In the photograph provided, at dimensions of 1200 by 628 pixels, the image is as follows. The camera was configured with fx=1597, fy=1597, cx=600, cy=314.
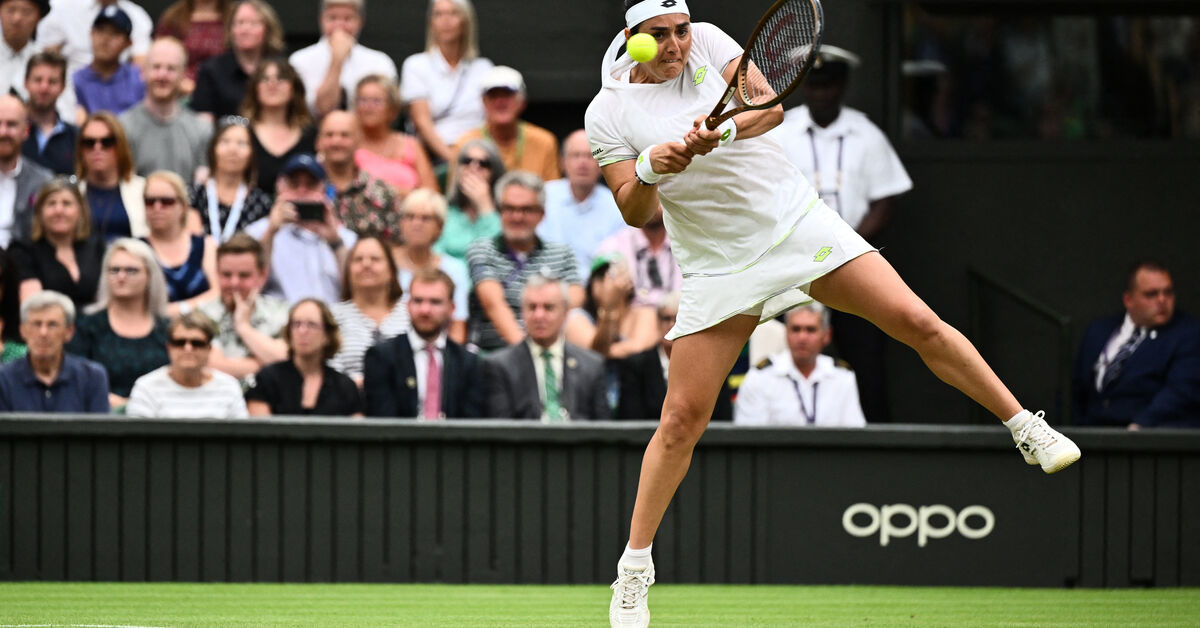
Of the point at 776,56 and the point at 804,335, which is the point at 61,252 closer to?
the point at 804,335

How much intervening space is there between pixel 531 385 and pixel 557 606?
4.81 ft

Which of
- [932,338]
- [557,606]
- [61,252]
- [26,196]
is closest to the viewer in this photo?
[932,338]

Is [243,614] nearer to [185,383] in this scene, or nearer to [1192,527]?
[185,383]

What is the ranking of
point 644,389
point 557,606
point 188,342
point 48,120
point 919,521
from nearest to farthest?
1. point 557,606
2. point 919,521
3. point 188,342
4. point 644,389
5. point 48,120

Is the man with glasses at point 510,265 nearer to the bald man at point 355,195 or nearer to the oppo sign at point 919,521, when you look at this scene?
the bald man at point 355,195

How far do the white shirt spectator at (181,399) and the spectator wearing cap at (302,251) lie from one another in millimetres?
987

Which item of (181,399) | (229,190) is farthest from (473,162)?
(181,399)

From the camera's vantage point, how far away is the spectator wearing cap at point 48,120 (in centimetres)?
870

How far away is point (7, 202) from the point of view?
8.39m

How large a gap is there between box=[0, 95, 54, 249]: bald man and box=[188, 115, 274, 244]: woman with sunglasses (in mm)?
824

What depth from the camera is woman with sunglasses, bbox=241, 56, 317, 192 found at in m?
8.62

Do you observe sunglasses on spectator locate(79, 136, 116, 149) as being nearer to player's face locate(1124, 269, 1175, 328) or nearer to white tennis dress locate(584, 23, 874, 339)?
white tennis dress locate(584, 23, 874, 339)

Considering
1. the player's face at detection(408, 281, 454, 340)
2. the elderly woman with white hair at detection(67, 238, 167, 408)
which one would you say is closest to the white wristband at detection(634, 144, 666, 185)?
the player's face at detection(408, 281, 454, 340)

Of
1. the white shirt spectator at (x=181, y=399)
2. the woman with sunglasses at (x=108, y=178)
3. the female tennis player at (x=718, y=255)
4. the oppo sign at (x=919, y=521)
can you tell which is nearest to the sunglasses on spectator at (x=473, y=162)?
the woman with sunglasses at (x=108, y=178)
